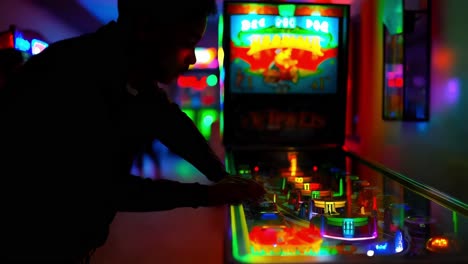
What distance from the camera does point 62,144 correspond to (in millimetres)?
996

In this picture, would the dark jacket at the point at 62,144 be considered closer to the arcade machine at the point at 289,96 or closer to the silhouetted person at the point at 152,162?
the arcade machine at the point at 289,96

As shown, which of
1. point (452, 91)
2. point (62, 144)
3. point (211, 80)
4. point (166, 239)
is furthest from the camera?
point (211, 80)

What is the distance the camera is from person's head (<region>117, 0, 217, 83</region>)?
3.62 ft

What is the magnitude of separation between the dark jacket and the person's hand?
0.30 metres

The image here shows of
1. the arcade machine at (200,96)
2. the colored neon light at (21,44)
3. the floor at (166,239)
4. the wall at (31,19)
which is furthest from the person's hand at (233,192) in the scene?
the arcade machine at (200,96)

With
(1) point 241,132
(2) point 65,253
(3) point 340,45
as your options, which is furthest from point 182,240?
(2) point 65,253

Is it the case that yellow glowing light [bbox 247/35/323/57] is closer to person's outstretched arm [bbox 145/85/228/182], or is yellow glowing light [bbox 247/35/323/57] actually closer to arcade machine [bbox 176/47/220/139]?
person's outstretched arm [bbox 145/85/228/182]

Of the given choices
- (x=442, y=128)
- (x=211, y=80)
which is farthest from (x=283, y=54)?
(x=211, y=80)

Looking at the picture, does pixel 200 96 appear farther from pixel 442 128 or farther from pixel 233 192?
pixel 233 192

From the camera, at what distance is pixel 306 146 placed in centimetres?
290

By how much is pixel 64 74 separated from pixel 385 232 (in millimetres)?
950

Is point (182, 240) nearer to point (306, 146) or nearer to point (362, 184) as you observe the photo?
point (306, 146)

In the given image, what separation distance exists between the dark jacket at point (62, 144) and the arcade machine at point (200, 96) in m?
8.01

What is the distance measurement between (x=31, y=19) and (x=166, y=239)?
A: 123 inches
